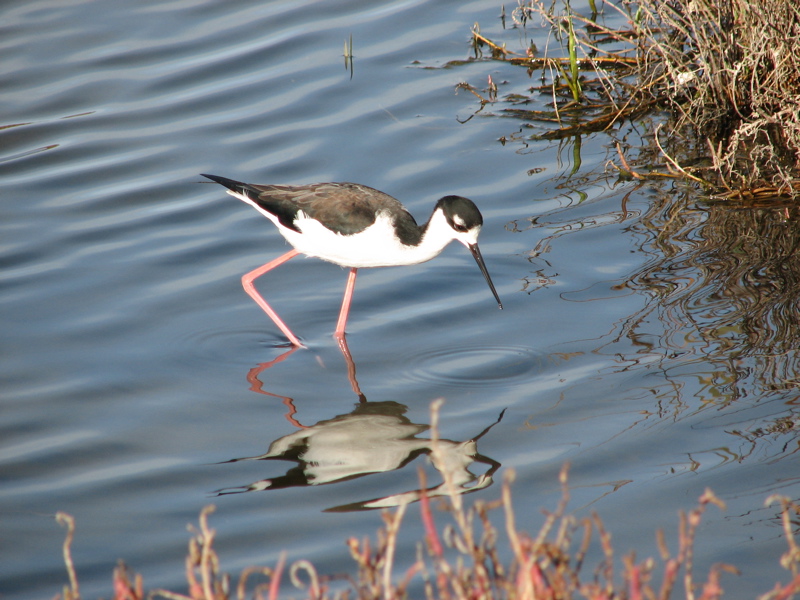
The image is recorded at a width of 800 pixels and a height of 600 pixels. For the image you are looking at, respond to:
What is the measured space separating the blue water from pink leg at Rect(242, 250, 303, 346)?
92 millimetres

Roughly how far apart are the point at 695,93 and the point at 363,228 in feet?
10.9

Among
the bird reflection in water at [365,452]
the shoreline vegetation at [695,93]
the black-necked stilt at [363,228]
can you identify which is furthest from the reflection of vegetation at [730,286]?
the bird reflection in water at [365,452]

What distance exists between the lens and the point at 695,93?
6934 mm

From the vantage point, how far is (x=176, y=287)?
19.1 ft

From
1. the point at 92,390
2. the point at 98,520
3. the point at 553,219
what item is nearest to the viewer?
the point at 98,520

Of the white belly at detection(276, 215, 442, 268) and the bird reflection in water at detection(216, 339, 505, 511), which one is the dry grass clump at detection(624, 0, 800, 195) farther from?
the bird reflection in water at detection(216, 339, 505, 511)

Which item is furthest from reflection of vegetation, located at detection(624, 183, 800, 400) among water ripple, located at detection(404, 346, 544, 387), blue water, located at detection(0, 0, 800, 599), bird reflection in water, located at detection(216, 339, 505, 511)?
bird reflection in water, located at detection(216, 339, 505, 511)

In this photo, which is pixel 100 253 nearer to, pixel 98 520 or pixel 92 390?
pixel 92 390

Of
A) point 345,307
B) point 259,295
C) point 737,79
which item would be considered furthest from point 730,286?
point 259,295

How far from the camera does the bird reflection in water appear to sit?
158 inches

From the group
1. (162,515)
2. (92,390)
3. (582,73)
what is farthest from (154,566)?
(582,73)

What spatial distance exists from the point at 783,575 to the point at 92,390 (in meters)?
3.51

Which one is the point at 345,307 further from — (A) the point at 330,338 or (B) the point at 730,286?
(B) the point at 730,286

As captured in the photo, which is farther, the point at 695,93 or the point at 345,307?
the point at 695,93
